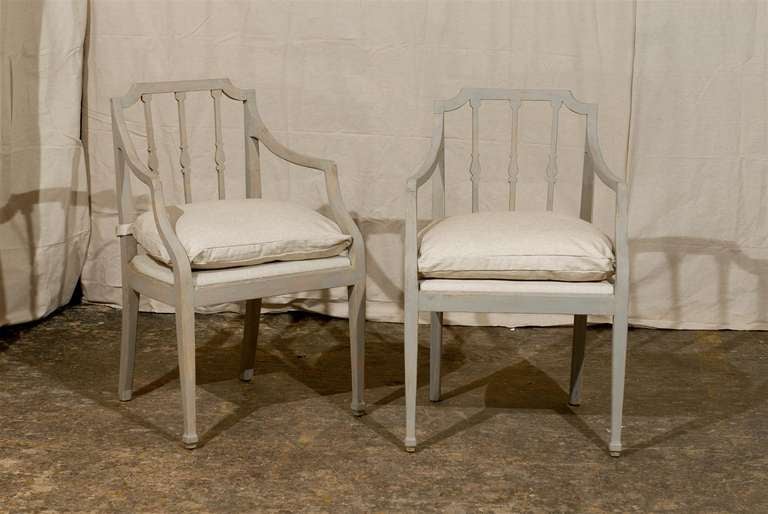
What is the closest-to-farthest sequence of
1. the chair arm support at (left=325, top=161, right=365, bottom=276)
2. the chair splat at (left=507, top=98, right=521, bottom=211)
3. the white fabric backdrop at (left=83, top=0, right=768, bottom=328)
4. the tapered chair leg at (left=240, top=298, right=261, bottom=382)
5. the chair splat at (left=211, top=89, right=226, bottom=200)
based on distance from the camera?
the chair arm support at (left=325, top=161, right=365, bottom=276)
the chair splat at (left=507, top=98, right=521, bottom=211)
the chair splat at (left=211, top=89, right=226, bottom=200)
the tapered chair leg at (left=240, top=298, right=261, bottom=382)
the white fabric backdrop at (left=83, top=0, right=768, bottom=328)

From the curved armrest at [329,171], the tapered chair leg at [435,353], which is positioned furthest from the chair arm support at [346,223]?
the tapered chair leg at [435,353]

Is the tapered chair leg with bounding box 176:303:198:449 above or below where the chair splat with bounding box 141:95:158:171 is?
below

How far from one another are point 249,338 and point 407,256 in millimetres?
837

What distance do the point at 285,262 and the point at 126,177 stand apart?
54cm

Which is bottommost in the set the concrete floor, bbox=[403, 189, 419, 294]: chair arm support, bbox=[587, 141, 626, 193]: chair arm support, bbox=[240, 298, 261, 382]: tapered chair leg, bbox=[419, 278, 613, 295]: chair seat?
the concrete floor

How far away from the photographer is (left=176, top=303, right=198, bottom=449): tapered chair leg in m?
2.88

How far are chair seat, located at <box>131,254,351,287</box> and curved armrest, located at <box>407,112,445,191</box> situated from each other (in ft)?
1.05

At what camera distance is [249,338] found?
3.48m

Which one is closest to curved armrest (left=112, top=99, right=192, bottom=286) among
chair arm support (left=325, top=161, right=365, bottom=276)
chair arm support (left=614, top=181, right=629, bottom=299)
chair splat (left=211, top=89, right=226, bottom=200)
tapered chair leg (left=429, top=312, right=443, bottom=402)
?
chair splat (left=211, top=89, right=226, bottom=200)

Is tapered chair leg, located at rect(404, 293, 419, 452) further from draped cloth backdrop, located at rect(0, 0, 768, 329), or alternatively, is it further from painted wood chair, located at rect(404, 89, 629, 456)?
draped cloth backdrop, located at rect(0, 0, 768, 329)

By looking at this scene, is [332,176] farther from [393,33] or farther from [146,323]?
[146,323]

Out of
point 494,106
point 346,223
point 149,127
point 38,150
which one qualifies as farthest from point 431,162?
point 38,150

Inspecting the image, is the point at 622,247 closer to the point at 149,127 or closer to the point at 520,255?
the point at 520,255

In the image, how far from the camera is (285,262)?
3004mm
